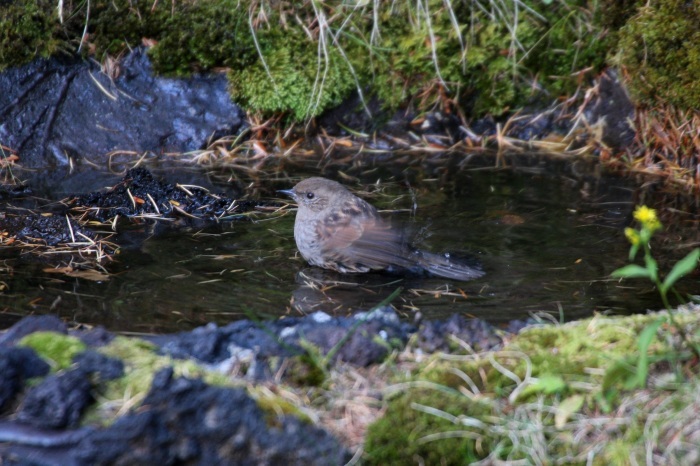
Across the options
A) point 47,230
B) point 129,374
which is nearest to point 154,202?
point 47,230

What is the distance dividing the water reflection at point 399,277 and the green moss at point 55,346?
1.06 m

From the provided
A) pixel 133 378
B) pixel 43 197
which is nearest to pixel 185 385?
pixel 133 378

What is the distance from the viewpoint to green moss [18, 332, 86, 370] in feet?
11.0

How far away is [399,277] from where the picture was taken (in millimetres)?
5789

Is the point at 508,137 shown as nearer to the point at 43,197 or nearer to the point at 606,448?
the point at 43,197

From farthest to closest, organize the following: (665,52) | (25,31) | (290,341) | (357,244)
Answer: (25,31), (665,52), (357,244), (290,341)

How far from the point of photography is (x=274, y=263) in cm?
581

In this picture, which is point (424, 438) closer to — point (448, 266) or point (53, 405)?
point (53, 405)

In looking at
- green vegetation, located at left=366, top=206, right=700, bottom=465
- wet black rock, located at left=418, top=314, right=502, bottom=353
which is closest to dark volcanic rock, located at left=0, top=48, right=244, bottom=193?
wet black rock, located at left=418, top=314, right=502, bottom=353

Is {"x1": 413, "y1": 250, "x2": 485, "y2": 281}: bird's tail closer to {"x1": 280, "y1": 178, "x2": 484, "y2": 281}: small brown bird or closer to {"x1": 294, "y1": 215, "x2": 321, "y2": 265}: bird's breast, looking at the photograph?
{"x1": 280, "y1": 178, "x2": 484, "y2": 281}: small brown bird

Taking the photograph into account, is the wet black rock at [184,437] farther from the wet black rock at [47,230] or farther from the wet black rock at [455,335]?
the wet black rock at [47,230]

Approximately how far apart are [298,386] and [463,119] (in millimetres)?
5589

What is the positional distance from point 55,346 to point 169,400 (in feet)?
2.47

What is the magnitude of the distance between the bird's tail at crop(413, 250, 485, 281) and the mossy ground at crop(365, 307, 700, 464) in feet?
6.55
